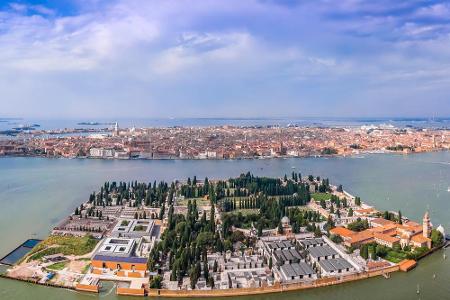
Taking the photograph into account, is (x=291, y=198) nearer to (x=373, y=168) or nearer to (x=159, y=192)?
(x=159, y=192)

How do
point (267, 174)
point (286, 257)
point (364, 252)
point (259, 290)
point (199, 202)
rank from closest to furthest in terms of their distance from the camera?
point (259, 290), point (286, 257), point (364, 252), point (199, 202), point (267, 174)

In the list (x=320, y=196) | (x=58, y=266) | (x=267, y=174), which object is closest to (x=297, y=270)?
(x=58, y=266)

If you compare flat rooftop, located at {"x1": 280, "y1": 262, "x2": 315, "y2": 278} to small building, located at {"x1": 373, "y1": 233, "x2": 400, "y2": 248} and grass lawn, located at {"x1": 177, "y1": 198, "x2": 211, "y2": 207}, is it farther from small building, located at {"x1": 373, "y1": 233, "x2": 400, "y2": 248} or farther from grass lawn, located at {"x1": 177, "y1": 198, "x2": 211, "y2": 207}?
grass lawn, located at {"x1": 177, "y1": 198, "x2": 211, "y2": 207}

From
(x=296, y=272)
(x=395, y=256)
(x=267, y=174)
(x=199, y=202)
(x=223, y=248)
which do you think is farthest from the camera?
(x=267, y=174)

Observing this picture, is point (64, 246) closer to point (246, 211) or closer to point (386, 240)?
point (246, 211)

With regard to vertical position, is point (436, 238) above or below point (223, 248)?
above

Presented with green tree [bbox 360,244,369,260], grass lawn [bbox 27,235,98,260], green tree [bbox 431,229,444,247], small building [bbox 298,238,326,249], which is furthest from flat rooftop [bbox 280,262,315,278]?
grass lawn [bbox 27,235,98,260]

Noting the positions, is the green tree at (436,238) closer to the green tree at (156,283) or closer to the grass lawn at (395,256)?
the grass lawn at (395,256)

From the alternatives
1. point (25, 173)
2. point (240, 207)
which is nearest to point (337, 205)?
point (240, 207)
